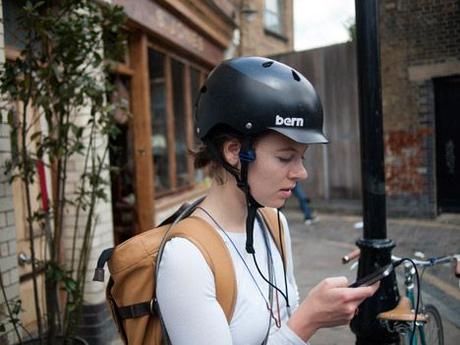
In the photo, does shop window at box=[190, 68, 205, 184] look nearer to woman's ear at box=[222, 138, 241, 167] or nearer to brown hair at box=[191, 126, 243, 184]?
brown hair at box=[191, 126, 243, 184]

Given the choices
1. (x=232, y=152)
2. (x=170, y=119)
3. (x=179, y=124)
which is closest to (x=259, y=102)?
(x=232, y=152)

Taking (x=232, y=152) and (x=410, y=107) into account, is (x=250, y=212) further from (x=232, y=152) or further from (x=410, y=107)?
(x=410, y=107)

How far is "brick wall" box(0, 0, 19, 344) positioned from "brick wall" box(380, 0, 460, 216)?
7646mm

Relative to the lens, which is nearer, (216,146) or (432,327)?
(216,146)

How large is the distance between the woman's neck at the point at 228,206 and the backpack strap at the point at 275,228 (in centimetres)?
18

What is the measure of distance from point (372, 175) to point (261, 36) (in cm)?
994

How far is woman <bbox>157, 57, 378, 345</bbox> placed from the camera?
54.1 inches

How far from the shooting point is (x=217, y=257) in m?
1.43

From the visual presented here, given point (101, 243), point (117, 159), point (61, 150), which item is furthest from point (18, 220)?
point (117, 159)

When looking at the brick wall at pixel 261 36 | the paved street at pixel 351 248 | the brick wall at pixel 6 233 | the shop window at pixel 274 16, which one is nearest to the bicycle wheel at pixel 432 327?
the paved street at pixel 351 248

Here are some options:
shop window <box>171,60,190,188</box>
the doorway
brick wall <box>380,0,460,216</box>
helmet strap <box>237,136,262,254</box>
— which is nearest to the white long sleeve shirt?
helmet strap <box>237,136,262,254</box>

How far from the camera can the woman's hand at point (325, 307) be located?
1.42 meters

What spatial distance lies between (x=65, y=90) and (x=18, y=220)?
4.93 feet

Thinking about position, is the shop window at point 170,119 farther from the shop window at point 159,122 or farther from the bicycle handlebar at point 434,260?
the bicycle handlebar at point 434,260
